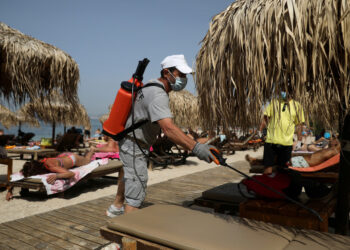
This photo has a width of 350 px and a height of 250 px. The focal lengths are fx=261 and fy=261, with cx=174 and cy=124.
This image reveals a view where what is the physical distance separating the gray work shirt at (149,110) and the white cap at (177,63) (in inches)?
7.4

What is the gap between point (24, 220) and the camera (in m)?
3.18

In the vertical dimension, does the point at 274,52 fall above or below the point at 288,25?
below

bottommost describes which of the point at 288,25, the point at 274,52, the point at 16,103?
the point at 16,103

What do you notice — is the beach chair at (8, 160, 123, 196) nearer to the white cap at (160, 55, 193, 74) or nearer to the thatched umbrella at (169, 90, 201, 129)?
the white cap at (160, 55, 193, 74)

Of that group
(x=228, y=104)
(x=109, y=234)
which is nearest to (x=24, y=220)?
(x=109, y=234)

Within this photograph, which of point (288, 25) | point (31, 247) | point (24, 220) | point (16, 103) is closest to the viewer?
point (288, 25)

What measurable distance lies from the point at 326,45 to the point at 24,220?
3.61 metres

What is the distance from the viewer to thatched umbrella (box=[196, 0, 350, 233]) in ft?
5.32

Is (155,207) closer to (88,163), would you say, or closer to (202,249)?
(202,249)

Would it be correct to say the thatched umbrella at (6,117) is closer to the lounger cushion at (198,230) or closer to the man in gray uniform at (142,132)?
the man in gray uniform at (142,132)

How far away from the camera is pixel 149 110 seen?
2.24 metres

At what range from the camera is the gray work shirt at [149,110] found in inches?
86.4

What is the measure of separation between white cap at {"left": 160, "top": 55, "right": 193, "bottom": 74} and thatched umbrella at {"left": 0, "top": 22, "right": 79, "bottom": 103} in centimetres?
374

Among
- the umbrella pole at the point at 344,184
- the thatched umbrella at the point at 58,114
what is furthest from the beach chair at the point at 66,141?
the umbrella pole at the point at 344,184
